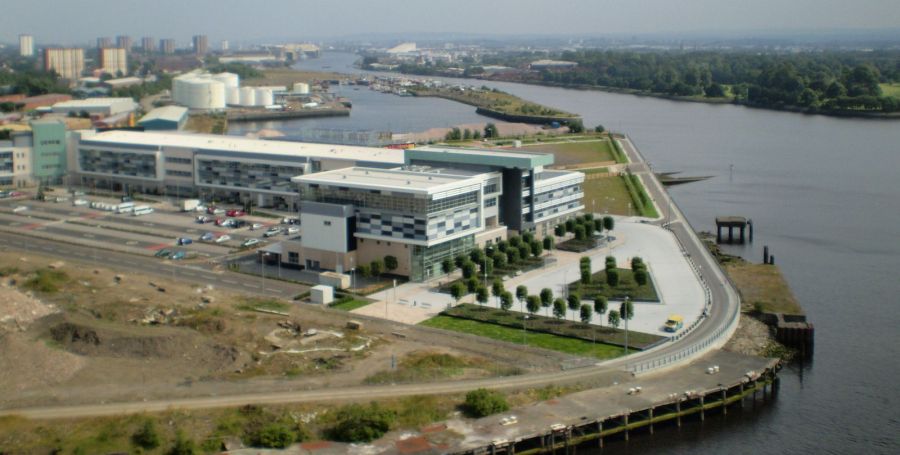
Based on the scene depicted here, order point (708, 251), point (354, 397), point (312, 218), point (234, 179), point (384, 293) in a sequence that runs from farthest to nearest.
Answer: point (234, 179) < point (708, 251) < point (312, 218) < point (384, 293) < point (354, 397)

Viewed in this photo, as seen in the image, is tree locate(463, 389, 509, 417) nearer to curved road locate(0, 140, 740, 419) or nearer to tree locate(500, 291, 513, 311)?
curved road locate(0, 140, 740, 419)

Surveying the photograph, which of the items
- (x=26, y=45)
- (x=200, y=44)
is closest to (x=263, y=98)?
(x=26, y=45)

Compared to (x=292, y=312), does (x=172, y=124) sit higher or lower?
higher

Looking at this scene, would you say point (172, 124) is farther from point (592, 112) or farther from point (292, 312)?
point (592, 112)

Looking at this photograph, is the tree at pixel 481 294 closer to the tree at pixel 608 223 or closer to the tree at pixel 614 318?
the tree at pixel 614 318

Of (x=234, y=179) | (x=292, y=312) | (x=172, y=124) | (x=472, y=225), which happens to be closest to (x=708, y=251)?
(x=472, y=225)

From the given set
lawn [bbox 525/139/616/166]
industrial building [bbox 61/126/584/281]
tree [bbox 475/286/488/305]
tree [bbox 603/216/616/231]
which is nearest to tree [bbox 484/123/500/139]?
lawn [bbox 525/139/616/166]

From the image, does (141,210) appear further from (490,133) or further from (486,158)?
(490,133)
